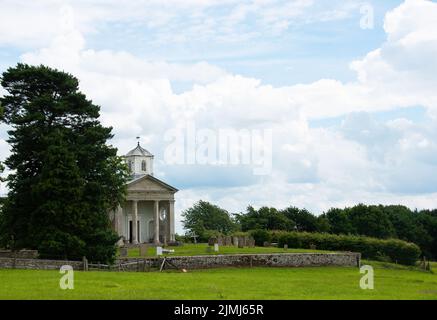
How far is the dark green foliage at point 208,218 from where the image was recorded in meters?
128

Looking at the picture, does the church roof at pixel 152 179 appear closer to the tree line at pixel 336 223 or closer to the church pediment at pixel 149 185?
the church pediment at pixel 149 185

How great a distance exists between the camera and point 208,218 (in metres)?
131

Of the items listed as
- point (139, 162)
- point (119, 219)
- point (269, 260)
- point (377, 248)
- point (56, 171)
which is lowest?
point (377, 248)

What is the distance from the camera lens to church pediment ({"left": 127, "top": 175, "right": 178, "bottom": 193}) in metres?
90.6

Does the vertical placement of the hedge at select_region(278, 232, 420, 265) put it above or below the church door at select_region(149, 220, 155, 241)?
below

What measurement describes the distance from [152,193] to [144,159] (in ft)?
23.8

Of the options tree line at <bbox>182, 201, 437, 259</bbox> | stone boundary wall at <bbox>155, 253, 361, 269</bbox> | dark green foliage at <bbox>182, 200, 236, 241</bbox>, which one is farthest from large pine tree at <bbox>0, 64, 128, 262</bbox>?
dark green foliage at <bbox>182, 200, 236, 241</bbox>

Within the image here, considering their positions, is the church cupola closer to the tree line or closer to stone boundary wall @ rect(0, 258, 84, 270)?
the tree line

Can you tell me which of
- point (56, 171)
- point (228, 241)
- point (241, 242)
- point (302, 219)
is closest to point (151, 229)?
point (228, 241)

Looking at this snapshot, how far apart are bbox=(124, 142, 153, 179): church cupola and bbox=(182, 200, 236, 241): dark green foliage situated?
30.0m

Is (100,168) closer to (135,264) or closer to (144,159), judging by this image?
(135,264)

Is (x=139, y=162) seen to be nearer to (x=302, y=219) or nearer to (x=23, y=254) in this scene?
(x=302, y=219)

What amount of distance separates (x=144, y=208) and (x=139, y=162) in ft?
20.1
